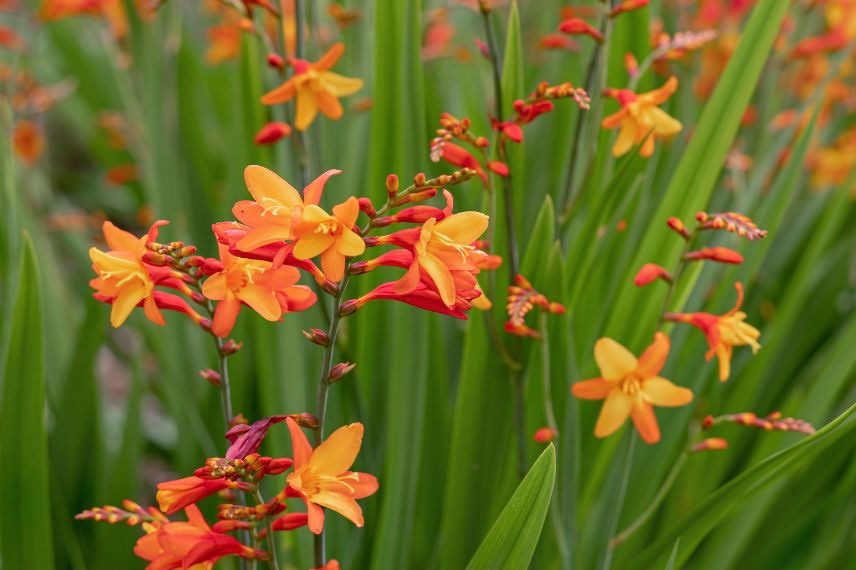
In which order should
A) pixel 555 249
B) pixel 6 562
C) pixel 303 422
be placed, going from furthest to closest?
1. pixel 6 562
2. pixel 555 249
3. pixel 303 422

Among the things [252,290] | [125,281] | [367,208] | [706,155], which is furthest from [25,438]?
[706,155]

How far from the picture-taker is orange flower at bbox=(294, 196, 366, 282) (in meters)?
0.71

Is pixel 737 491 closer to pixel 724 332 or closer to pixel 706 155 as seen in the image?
pixel 724 332

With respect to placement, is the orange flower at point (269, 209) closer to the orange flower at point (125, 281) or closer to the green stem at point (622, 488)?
the orange flower at point (125, 281)

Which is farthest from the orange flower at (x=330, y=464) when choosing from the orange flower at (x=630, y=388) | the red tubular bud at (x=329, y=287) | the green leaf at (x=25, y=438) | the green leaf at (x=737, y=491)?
the green leaf at (x=25, y=438)

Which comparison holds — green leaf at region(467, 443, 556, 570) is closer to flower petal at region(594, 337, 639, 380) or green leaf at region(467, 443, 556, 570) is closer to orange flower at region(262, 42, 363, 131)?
flower petal at region(594, 337, 639, 380)

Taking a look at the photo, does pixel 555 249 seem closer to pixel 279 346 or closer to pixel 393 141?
pixel 393 141

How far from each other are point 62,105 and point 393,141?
2.09m

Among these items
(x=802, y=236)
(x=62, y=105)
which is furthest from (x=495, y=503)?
(x=62, y=105)

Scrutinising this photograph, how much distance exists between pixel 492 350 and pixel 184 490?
546mm

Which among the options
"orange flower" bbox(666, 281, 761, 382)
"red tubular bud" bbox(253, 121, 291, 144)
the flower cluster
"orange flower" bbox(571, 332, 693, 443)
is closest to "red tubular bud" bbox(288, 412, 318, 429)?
the flower cluster

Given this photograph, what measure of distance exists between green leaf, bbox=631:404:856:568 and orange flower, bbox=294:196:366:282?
496 mm

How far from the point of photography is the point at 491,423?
1.24m

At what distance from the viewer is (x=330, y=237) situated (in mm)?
714
